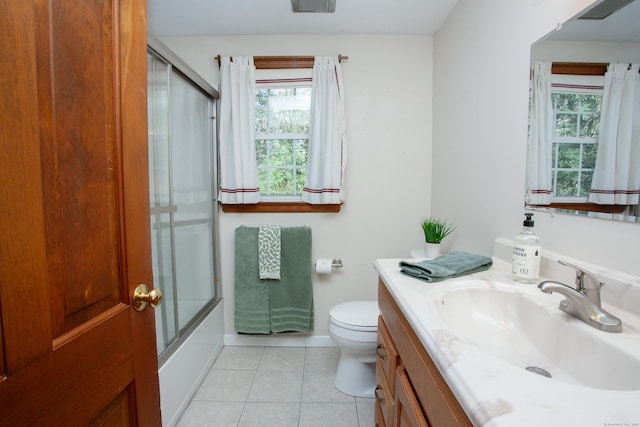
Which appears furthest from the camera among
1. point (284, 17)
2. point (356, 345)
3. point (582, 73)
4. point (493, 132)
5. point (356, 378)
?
point (284, 17)

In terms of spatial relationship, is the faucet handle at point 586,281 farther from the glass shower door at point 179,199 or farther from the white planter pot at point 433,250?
the glass shower door at point 179,199

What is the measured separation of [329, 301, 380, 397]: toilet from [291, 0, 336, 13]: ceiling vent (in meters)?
1.84

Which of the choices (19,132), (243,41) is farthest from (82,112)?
(243,41)

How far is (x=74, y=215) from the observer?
1.80 feet

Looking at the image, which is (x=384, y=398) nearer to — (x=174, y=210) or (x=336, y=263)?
(x=336, y=263)

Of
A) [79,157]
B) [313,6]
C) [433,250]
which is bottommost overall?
[433,250]

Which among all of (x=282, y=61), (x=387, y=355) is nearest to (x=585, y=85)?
(x=387, y=355)

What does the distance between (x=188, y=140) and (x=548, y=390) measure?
1915mm

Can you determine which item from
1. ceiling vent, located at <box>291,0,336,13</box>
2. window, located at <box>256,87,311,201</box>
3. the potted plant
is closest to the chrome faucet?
the potted plant

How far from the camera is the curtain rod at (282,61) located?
198 centimetres

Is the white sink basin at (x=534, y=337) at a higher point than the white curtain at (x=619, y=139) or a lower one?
lower

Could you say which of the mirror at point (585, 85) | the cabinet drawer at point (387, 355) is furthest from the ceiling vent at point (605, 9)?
the cabinet drawer at point (387, 355)

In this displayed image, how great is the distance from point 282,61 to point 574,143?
1.78 metres

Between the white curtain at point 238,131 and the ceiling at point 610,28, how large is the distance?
5.54ft
